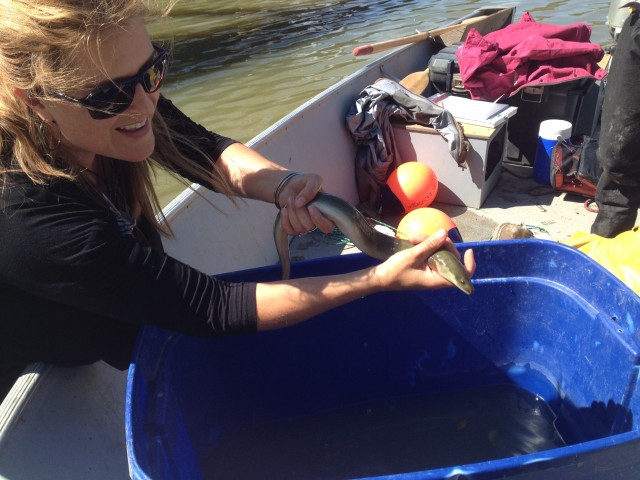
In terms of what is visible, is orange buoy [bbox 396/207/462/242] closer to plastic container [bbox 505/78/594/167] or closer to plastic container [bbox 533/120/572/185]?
plastic container [bbox 533/120/572/185]

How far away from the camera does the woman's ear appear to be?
129 centimetres

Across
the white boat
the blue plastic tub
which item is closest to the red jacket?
the white boat

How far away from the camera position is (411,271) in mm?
1643

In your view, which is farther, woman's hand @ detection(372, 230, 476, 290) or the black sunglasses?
woman's hand @ detection(372, 230, 476, 290)

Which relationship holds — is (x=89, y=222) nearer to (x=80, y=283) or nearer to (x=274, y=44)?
(x=80, y=283)

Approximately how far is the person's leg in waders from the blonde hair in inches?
111

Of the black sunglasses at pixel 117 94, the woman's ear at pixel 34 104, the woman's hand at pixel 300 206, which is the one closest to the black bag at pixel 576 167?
the woman's hand at pixel 300 206

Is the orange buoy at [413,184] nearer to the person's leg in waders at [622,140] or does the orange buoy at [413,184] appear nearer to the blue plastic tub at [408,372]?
the person's leg in waders at [622,140]

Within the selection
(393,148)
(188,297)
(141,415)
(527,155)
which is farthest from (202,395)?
(527,155)

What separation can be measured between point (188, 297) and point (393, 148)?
10.8 feet

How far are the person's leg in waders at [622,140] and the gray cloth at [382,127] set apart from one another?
104 cm

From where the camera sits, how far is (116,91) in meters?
1.34

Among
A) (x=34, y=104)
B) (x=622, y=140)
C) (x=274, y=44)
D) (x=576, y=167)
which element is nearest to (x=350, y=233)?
(x=34, y=104)

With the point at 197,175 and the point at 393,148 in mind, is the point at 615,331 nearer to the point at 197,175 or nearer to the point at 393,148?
the point at 197,175
